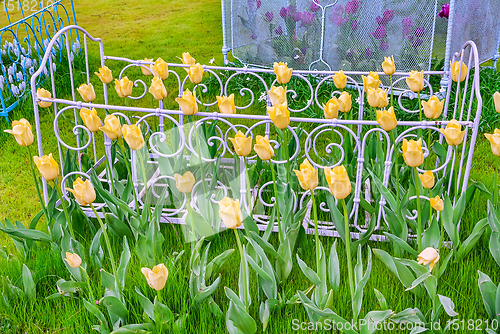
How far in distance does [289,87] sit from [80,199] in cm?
359

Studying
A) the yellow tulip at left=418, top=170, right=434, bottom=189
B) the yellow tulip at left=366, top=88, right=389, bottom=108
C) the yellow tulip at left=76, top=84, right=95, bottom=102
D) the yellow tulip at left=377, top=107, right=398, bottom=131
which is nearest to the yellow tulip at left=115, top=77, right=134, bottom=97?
the yellow tulip at left=76, top=84, right=95, bottom=102

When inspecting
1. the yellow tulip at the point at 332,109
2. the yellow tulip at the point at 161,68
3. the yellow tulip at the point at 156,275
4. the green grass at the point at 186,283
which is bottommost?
the green grass at the point at 186,283

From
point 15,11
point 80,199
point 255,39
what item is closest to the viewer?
point 80,199

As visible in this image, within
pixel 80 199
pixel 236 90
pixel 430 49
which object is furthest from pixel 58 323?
pixel 430 49

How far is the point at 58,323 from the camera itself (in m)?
1.98

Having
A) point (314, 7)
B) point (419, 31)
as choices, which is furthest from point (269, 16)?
point (419, 31)

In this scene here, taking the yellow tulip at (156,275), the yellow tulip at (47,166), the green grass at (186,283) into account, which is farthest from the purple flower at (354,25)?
the yellow tulip at (156,275)

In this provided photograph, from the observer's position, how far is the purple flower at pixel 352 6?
5.04 meters

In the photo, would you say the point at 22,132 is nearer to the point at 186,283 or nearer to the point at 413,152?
the point at 186,283

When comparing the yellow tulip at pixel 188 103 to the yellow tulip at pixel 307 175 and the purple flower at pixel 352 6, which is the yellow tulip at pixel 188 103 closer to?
the yellow tulip at pixel 307 175

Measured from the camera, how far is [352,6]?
5.06 meters

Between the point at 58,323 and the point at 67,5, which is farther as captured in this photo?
the point at 67,5

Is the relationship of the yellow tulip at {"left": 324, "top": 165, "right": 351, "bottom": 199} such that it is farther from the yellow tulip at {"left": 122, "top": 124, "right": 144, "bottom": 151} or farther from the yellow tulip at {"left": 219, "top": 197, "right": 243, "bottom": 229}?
the yellow tulip at {"left": 122, "top": 124, "right": 144, "bottom": 151}

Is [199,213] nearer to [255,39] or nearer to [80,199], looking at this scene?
[80,199]
